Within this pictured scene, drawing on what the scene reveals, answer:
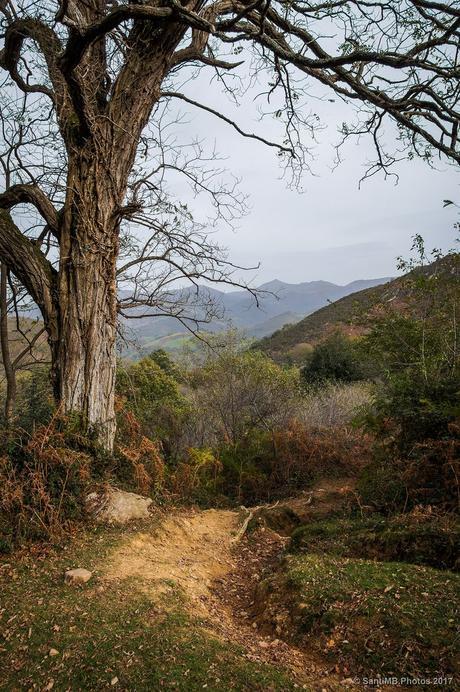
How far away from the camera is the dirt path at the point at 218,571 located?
3117 mm

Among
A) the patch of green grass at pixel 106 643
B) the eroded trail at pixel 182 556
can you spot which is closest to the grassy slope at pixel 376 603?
the patch of green grass at pixel 106 643

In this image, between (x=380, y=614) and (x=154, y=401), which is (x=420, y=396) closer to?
(x=380, y=614)

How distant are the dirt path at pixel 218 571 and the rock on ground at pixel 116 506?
1.16 feet

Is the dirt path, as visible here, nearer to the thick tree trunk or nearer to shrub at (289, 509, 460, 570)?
shrub at (289, 509, 460, 570)

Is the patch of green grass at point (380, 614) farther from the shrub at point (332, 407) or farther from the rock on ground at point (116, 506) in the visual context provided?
the shrub at point (332, 407)

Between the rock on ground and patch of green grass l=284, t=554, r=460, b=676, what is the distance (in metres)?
2.18

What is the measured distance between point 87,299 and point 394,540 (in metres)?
4.59

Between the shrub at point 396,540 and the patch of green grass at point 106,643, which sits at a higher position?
the patch of green grass at point 106,643

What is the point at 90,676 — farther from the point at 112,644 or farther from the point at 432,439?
the point at 432,439

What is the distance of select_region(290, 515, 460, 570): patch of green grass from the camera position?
4.11m

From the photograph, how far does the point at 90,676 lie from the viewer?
2.76 m

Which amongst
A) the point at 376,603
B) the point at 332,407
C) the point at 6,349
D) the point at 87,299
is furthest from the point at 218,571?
the point at 332,407

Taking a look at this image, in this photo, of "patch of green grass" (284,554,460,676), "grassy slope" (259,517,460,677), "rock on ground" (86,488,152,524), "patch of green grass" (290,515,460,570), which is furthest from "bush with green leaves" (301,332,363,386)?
"patch of green grass" (284,554,460,676)

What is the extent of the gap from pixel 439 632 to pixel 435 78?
6.15m
